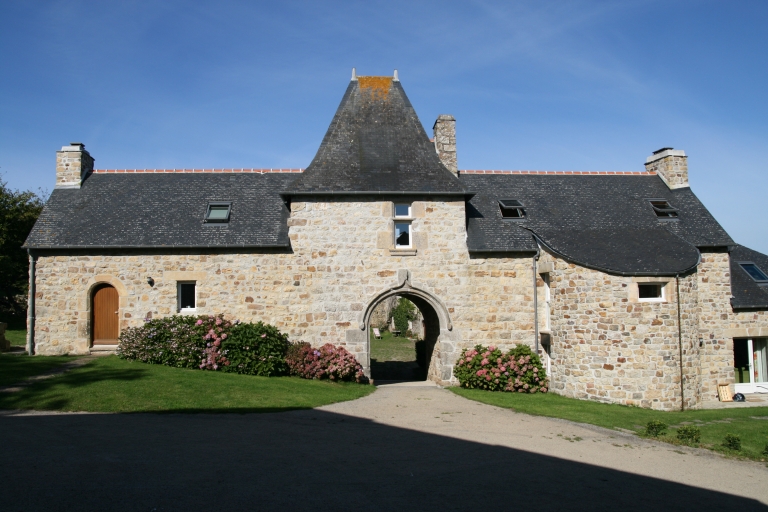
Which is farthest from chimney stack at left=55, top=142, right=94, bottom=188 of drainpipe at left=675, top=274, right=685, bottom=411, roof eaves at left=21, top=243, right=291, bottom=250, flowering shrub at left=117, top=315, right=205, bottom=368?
drainpipe at left=675, top=274, right=685, bottom=411

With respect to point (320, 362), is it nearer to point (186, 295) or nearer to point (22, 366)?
point (186, 295)

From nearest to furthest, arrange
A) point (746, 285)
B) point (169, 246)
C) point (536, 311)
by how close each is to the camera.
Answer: point (169, 246) → point (536, 311) → point (746, 285)

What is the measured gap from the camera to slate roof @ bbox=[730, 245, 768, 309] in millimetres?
17391

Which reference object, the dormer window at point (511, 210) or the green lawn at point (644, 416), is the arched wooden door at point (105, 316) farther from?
the dormer window at point (511, 210)

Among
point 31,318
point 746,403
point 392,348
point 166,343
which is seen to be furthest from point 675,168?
point 31,318

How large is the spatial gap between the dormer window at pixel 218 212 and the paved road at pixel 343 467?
26.4 feet

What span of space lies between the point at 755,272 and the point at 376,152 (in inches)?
485

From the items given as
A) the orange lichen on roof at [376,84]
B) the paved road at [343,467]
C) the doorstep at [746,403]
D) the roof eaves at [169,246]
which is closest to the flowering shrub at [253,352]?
the roof eaves at [169,246]

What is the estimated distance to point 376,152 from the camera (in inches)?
691

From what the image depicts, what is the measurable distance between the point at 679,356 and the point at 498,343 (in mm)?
4520

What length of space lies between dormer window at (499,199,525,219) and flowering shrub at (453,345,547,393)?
14.0 feet

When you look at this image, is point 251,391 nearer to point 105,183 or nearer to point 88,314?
point 88,314

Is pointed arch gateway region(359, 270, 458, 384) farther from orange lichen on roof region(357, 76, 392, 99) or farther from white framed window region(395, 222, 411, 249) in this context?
orange lichen on roof region(357, 76, 392, 99)

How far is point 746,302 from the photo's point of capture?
1742 centimetres
